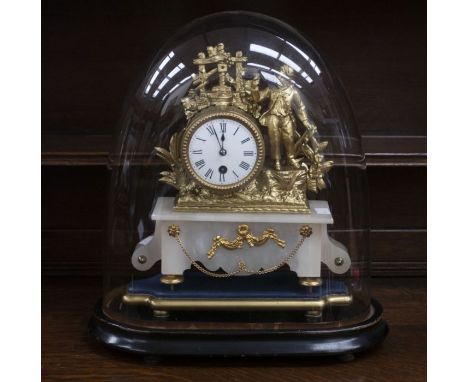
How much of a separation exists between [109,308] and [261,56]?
399 mm

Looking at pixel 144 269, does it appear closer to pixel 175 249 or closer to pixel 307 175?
pixel 175 249

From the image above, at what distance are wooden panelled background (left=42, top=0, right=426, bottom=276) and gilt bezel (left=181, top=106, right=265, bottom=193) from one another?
0.33 m

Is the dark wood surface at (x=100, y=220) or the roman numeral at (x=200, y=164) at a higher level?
the roman numeral at (x=200, y=164)

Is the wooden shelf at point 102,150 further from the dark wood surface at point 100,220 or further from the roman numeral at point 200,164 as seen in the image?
the roman numeral at point 200,164

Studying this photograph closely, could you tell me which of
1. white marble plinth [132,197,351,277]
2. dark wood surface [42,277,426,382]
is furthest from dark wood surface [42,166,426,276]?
white marble plinth [132,197,351,277]

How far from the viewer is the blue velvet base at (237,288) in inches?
46.5

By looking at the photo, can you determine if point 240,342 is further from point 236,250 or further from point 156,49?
point 156,49

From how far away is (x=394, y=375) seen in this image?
3.64 ft

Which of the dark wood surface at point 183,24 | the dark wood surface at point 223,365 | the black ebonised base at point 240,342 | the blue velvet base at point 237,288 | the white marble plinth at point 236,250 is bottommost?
the dark wood surface at point 223,365

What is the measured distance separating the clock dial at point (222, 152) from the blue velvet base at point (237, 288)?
0.46 ft

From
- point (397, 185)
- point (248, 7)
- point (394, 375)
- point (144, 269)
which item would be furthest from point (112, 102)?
point (394, 375)

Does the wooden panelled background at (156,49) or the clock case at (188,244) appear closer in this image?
the clock case at (188,244)

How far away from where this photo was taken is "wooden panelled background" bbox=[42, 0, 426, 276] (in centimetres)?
149

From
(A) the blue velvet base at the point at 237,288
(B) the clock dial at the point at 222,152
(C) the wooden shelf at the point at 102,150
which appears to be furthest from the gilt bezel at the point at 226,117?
(C) the wooden shelf at the point at 102,150
